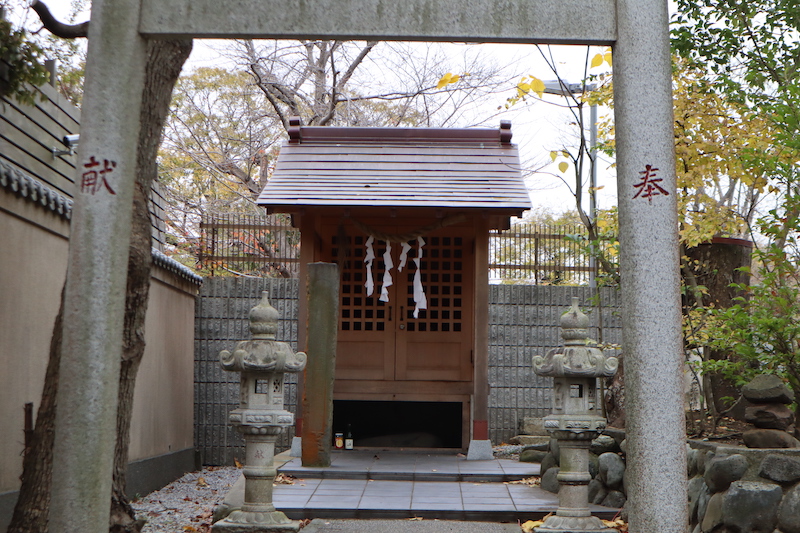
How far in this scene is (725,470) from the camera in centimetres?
570

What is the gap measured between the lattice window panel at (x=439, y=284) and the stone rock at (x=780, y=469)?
17.8 ft

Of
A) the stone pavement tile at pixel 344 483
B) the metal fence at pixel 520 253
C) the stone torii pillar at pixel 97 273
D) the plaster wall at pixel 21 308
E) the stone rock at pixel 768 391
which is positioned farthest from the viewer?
the metal fence at pixel 520 253

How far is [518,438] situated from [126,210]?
8079mm

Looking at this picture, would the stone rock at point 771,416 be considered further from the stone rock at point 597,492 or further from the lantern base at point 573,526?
the stone rock at point 597,492

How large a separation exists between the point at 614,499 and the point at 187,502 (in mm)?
5000

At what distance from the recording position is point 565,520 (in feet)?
21.0

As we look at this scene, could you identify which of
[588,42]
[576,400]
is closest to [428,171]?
[576,400]

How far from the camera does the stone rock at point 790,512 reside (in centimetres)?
527

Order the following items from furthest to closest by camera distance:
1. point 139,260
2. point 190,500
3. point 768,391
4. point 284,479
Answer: point 190,500, point 284,479, point 768,391, point 139,260

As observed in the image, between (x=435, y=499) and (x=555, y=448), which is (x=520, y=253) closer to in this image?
(x=555, y=448)

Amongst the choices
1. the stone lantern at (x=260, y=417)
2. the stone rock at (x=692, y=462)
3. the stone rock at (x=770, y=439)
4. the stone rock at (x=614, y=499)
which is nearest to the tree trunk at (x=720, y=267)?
the stone rock at (x=614, y=499)

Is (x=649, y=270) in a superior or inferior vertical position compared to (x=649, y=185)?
inferior

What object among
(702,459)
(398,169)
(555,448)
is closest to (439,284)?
(398,169)

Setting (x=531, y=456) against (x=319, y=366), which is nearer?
(x=319, y=366)
